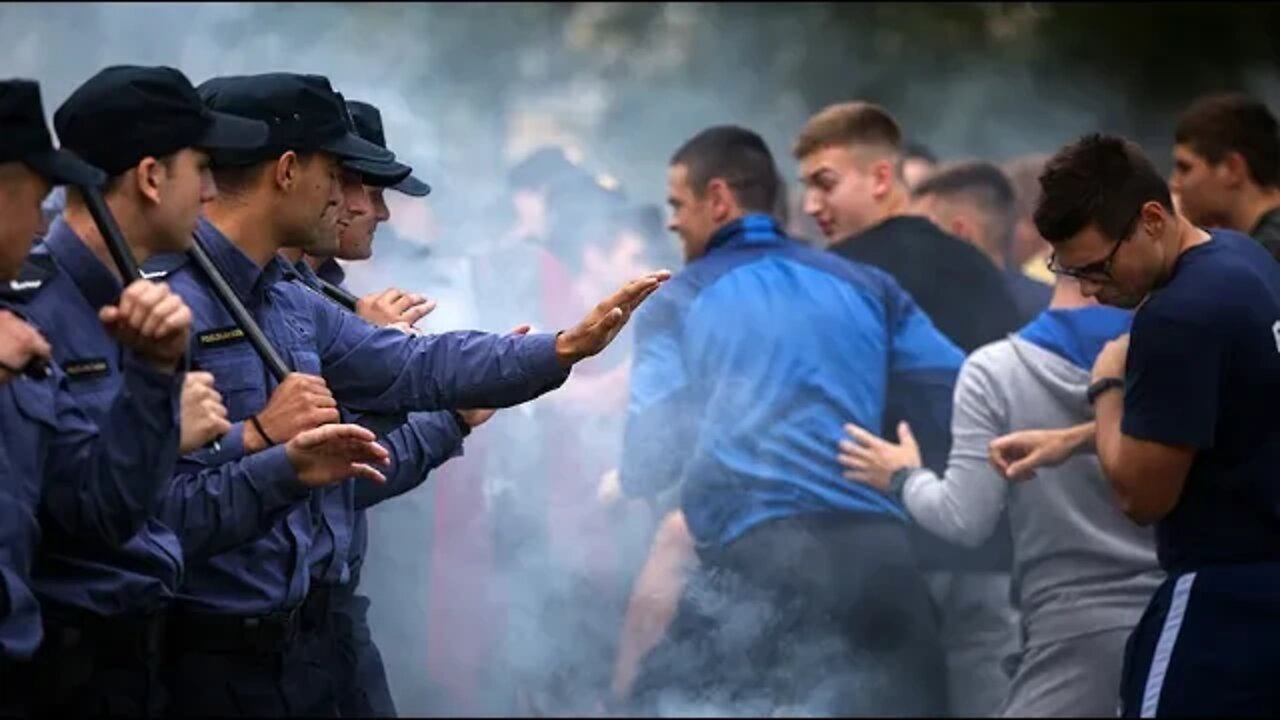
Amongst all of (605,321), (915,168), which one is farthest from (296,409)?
(915,168)

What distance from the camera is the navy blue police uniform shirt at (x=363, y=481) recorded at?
469cm

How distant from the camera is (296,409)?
4.05 m

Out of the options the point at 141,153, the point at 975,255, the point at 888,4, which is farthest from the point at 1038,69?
the point at 141,153

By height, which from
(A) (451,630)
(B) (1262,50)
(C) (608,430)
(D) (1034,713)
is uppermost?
(B) (1262,50)

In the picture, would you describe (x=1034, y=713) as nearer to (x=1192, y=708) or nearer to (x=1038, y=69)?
(x=1192, y=708)

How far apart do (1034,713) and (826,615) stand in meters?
0.60

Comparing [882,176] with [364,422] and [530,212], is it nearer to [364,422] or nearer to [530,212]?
[530,212]

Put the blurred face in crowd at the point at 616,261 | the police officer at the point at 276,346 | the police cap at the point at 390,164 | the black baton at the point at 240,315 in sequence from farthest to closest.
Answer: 1. the blurred face in crowd at the point at 616,261
2. the police cap at the point at 390,164
3. the police officer at the point at 276,346
4. the black baton at the point at 240,315

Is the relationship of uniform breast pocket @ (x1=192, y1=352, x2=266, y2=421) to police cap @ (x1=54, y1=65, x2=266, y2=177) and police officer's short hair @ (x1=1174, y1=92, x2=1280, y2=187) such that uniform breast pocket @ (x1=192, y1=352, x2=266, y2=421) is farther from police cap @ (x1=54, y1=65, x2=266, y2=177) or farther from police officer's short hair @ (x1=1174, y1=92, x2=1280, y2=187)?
police officer's short hair @ (x1=1174, y1=92, x2=1280, y2=187)

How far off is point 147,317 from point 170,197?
1.70 ft

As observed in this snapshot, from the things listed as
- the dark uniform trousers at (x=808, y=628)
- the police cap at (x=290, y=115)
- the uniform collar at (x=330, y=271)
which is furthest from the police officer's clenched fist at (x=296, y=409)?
the dark uniform trousers at (x=808, y=628)

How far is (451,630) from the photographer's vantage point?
284 inches

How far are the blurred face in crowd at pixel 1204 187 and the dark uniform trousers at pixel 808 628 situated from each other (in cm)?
116

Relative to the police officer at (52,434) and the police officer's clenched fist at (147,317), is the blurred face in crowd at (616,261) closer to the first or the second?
the police officer at (52,434)
